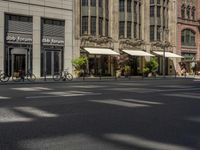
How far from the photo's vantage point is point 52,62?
133ft

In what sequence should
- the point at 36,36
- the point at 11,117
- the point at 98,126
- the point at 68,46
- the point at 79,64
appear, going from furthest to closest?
the point at 68,46
the point at 79,64
the point at 36,36
the point at 11,117
the point at 98,126

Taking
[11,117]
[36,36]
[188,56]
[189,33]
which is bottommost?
[11,117]

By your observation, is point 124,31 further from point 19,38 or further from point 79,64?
point 19,38

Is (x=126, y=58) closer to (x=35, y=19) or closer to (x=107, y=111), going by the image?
(x=35, y=19)

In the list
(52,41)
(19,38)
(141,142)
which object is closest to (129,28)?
(52,41)

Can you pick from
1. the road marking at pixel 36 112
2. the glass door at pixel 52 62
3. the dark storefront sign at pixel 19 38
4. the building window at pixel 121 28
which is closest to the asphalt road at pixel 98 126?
the road marking at pixel 36 112

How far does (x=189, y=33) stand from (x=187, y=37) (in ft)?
2.69

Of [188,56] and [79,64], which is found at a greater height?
[188,56]

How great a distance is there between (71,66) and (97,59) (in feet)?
12.6

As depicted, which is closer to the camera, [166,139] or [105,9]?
[166,139]

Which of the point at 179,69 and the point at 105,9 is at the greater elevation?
the point at 105,9

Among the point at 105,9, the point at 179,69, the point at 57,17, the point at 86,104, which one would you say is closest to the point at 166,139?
the point at 86,104

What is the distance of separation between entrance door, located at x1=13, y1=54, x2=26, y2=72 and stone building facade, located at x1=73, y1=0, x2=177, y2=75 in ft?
20.4

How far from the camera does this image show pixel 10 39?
36.6 m
